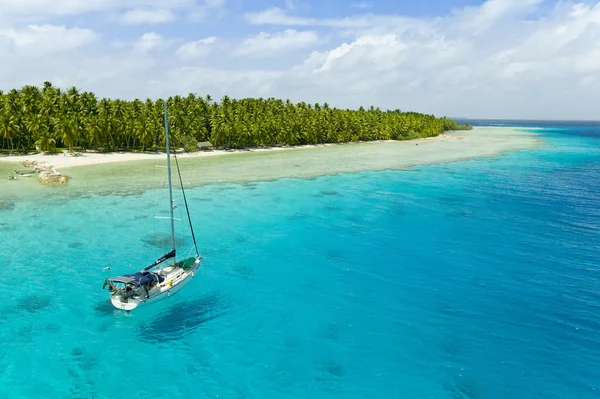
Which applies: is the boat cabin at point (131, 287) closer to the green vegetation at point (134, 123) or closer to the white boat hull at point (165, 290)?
the white boat hull at point (165, 290)

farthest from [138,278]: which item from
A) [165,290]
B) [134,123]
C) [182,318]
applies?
[134,123]

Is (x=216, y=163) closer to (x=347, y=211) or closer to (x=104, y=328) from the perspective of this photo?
(x=347, y=211)

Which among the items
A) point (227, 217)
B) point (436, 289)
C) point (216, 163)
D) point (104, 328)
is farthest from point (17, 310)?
point (216, 163)

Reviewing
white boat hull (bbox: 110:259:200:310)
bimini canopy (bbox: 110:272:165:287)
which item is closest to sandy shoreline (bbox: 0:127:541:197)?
white boat hull (bbox: 110:259:200:310)

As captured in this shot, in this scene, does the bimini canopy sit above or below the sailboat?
above

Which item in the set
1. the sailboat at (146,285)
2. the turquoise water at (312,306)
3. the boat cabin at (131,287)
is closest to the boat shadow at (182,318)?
the turquoise water at (312,306)

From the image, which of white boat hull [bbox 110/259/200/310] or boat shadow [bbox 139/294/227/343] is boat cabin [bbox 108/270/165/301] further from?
boat shadow [bbox 139/294/227/343]
